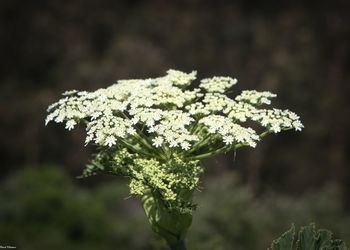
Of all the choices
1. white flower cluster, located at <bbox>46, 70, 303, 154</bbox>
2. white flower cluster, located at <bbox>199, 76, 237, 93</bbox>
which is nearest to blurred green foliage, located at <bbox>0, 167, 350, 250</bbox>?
white flower cluster, located at <bbox>199, 76, 237, 93</bbox>

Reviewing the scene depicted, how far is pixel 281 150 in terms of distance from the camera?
42.2 feet

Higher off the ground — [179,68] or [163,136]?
[179,68]

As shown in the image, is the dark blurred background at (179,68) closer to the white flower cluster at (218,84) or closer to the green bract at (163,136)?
the white flower cluster at (218,84)

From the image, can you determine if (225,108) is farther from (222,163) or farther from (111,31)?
(111,31)

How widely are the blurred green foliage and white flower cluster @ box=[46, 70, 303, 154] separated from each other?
5.47 metres

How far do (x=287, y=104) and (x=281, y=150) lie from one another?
1.17m

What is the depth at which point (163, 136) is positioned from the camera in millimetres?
2322

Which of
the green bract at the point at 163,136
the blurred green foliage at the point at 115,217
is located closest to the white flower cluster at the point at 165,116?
the green bract at the point at 163,136

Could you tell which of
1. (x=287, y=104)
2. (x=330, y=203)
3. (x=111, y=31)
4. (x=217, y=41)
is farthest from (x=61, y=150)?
(x=330, y=203)

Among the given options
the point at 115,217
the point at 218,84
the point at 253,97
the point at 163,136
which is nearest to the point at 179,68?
the point at 115,217

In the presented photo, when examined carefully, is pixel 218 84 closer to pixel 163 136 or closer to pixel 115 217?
pixel 163 136

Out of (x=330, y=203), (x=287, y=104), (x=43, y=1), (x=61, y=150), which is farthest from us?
(x=43, y=1)

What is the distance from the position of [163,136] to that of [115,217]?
378 inches

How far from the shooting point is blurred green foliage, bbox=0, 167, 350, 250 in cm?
859
